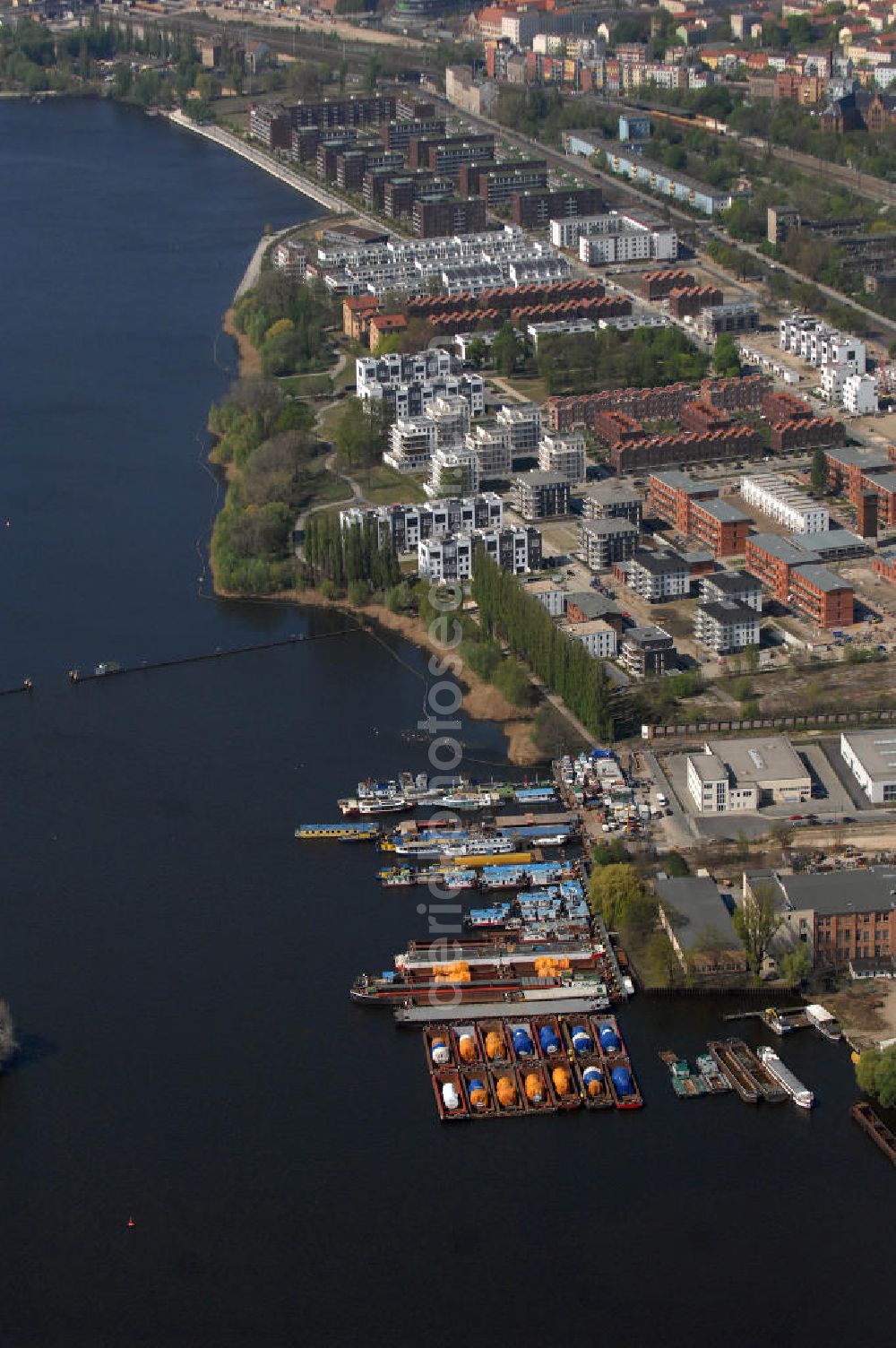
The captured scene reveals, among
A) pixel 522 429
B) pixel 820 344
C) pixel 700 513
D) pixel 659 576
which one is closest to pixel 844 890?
pixel 659 576

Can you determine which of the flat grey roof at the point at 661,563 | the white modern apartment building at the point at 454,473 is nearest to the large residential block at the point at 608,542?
the flat grey roof at the point at 661,563

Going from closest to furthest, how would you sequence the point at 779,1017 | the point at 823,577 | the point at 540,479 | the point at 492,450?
1. the point at 779,1017
2. the point at 823,577
3. the point at 540,479
4. the point at 492,450

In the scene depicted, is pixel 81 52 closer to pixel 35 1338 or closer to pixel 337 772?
pixel 337 772

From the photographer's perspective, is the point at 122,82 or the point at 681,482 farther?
the point at 122,82

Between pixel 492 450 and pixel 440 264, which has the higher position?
pixel 492 450

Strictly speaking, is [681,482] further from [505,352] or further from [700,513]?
[505,352]

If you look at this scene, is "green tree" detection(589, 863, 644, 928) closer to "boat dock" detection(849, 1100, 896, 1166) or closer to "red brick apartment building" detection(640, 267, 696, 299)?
"boat dock" detection(849, 1100, 896, 1166)

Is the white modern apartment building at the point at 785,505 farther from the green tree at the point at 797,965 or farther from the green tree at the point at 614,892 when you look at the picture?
the green tree at the point at 797,965
